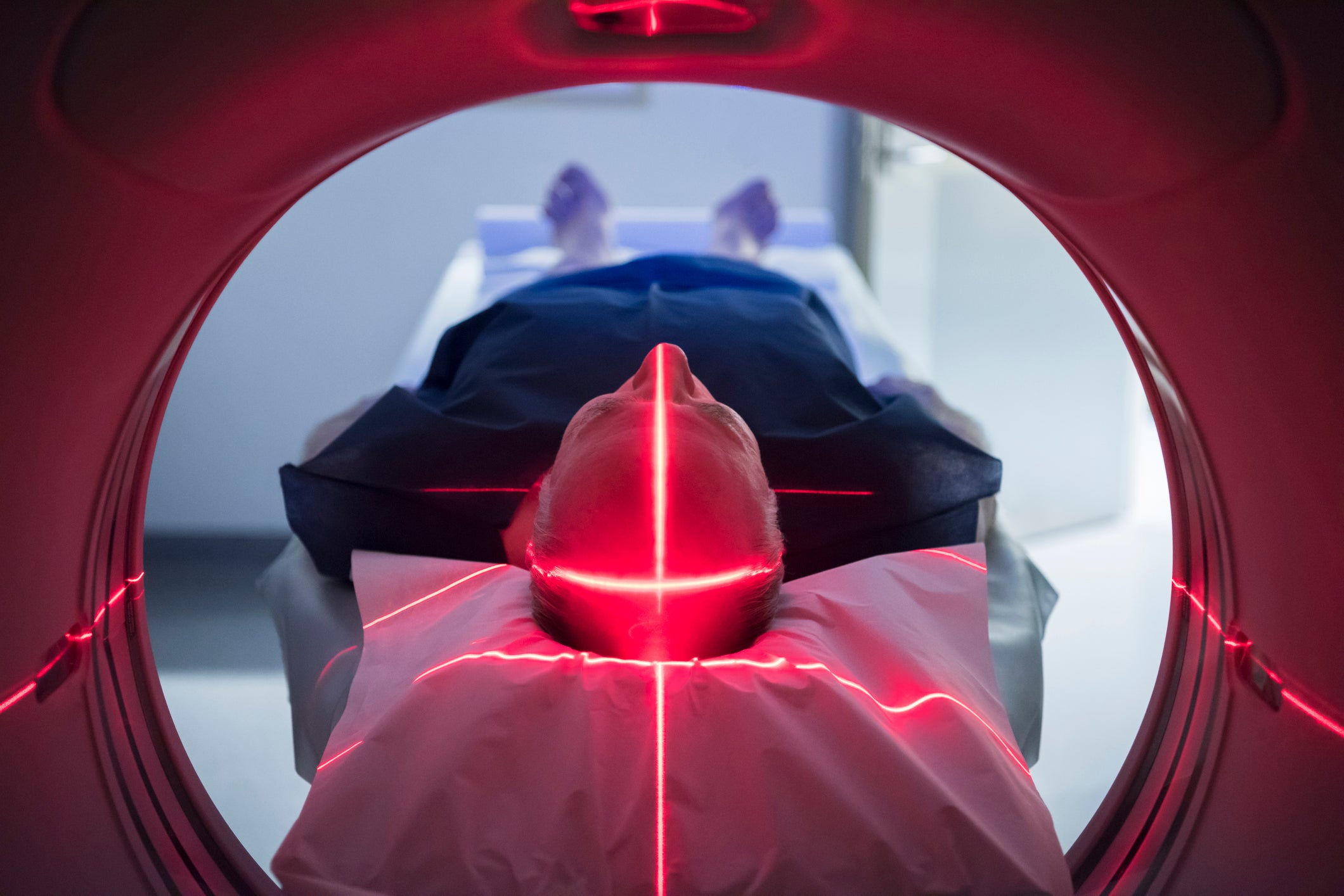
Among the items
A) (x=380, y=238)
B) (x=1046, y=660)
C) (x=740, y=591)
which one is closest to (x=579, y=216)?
(x=380, y=238)

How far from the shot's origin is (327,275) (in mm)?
3471

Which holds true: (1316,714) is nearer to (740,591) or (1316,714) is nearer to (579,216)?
(740,591)

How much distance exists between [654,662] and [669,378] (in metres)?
0.31

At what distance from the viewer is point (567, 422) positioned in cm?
150

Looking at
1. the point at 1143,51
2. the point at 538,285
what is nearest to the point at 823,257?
the point at 538,285

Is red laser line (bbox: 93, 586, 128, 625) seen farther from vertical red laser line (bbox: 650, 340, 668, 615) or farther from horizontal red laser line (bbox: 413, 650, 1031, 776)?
vertical red laser line (bbox: 650, 340, 668, 615)

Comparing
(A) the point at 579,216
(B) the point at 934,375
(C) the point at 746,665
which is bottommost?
(C) the point at 746,665

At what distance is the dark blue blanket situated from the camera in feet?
4.40

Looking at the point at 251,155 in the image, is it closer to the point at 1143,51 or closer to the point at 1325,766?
the point at 1143,51

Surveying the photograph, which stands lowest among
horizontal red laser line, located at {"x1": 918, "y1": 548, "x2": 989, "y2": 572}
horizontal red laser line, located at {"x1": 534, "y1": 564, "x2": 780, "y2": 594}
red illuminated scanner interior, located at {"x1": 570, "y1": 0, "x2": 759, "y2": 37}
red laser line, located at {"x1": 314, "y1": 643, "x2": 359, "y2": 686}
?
red laser line, located at {"x1": 314, "y1": 643, "x2": 359, "y2": 686}

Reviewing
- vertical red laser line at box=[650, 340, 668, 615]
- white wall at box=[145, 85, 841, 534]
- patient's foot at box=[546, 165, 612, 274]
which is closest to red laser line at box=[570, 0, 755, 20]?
vertical red laser line at box=[650, 340, 668, 615]

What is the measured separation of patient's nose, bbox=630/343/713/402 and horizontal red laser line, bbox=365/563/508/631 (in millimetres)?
324

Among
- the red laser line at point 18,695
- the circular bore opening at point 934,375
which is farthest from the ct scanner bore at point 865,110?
the circular bore opening at point 934,375

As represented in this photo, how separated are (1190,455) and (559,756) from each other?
25.7 inches
